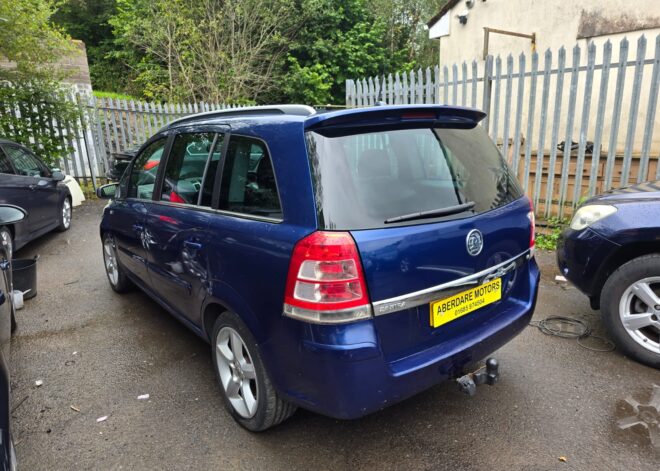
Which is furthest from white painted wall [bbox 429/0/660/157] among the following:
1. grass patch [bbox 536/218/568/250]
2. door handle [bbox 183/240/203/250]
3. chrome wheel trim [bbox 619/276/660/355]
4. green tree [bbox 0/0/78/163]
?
green tree [bbox 0/0/78/163]

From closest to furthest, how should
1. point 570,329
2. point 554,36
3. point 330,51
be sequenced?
point 570,329 < point 554,36 < point 330,51

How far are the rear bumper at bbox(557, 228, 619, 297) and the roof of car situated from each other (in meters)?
1.38

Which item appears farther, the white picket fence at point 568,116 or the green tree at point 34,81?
the green tree at point 34,81

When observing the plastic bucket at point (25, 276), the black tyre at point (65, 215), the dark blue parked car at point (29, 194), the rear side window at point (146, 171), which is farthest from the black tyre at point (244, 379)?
the black tyre at point (65, 215)

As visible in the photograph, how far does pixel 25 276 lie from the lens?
15.0 feet

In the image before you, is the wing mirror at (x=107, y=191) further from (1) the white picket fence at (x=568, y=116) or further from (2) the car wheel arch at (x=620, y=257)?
(2) the car wheel arch at (x=620, y=257)

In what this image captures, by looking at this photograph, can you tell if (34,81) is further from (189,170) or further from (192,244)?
(192,244)

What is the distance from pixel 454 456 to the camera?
2344mm

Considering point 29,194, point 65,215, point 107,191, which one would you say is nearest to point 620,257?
point 107,191

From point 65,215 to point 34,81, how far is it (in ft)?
11.7

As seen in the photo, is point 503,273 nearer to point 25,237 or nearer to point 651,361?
point 651,361

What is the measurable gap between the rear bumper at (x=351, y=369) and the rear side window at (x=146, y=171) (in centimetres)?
203

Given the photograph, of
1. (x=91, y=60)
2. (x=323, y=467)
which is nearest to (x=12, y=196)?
(x=323, y=467)

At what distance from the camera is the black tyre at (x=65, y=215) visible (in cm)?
743
